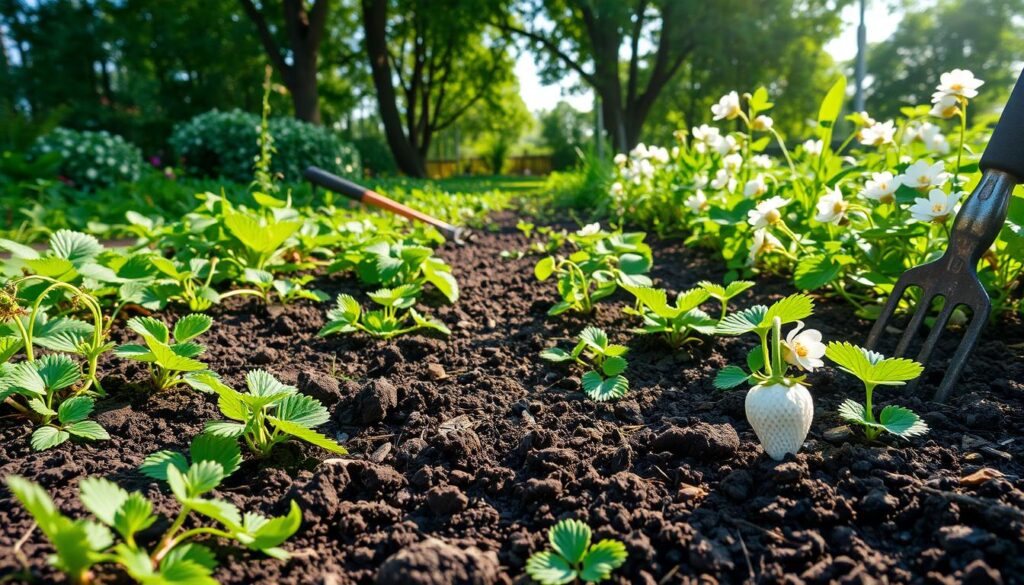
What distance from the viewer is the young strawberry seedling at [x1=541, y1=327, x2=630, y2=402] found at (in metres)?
1.48

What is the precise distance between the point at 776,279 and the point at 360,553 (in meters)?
2.11

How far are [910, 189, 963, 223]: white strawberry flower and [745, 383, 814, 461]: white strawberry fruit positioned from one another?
782 mm

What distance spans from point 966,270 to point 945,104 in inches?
27.2

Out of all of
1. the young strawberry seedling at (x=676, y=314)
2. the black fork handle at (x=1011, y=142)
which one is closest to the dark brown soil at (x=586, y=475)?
the young strawberry seedling at (x=676, y=314)

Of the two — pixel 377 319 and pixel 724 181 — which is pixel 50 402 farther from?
pixel 724 181

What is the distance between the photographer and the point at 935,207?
1574mm

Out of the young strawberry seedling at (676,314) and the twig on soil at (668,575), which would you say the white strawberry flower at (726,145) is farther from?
the twig on soil at (668,575)

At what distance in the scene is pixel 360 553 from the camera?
37.7 inches

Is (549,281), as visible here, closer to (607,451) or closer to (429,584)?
(607,451)

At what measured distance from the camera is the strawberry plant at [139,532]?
69 centimetres

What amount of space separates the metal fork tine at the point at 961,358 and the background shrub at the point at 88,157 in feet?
21.8

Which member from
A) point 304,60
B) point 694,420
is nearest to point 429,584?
point 694,420

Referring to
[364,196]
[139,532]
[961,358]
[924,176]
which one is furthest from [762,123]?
[139,532]

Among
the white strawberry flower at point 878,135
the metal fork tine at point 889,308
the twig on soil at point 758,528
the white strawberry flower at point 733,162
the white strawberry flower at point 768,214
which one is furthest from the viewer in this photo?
the white strawberry flower at point 733,162
